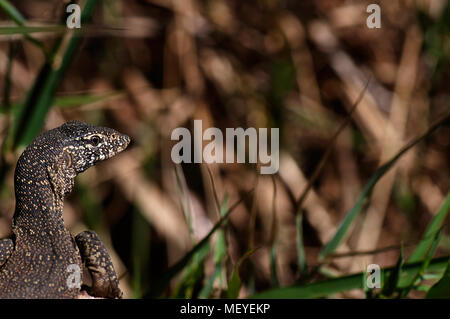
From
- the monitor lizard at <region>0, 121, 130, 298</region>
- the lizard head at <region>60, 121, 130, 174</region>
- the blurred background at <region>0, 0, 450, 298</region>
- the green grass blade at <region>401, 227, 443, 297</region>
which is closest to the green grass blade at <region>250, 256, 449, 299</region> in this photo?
the green grass blade at <region>401, 227, 443, 297</region>

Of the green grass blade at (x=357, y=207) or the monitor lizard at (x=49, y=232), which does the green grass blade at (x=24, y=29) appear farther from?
the green grass blade at (x=357, y=207)

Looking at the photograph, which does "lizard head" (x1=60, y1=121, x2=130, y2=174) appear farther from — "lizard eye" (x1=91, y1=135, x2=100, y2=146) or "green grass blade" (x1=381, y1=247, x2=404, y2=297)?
"green grass blade" (x1=381, y1=247, x2=404, y2=297)

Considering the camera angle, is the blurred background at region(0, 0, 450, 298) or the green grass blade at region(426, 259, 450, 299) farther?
the blurred background at region(0, 0, 450, 298)

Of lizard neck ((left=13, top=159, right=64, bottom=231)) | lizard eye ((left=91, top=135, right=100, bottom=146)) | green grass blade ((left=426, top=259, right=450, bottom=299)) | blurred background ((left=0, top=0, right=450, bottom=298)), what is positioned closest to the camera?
green grass blade ((left=426, top=259, right=450, bottom=299))

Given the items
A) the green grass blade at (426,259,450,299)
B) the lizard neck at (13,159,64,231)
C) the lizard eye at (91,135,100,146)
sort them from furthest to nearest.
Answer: the lizard eye at (91,135,100,146) < the lizard neck at (13,159,64,231) < the green grass blade at (426,259,450,299)

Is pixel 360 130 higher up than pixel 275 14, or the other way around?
pixel 275 14
